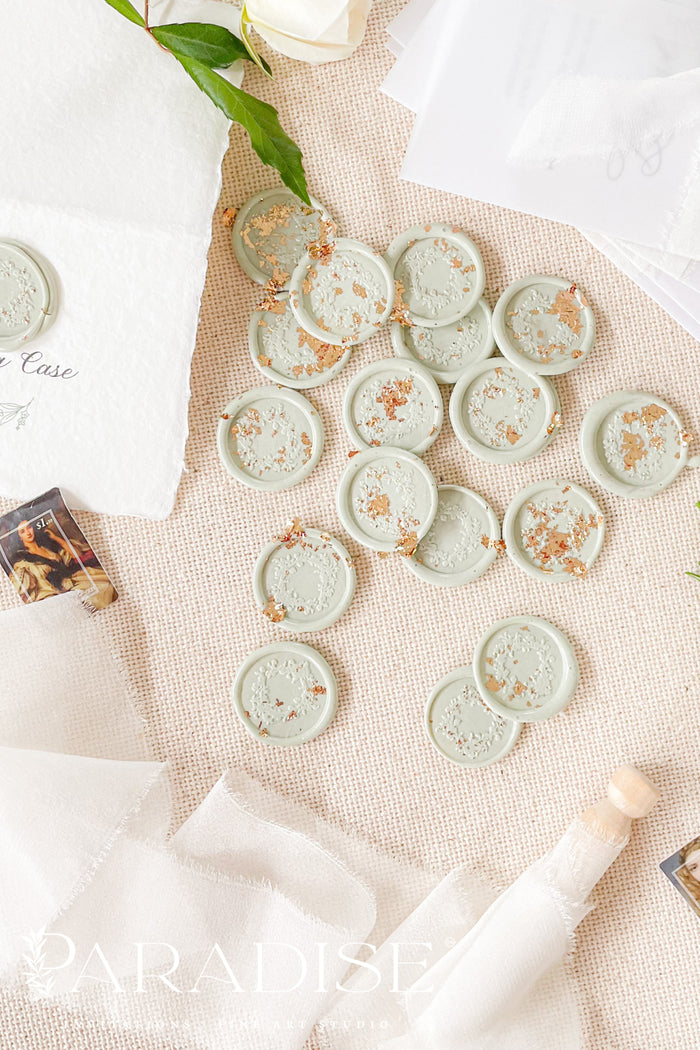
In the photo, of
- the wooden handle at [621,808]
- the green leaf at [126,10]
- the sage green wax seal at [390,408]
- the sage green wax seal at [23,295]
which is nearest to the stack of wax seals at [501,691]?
the wooden handle at [621,808]

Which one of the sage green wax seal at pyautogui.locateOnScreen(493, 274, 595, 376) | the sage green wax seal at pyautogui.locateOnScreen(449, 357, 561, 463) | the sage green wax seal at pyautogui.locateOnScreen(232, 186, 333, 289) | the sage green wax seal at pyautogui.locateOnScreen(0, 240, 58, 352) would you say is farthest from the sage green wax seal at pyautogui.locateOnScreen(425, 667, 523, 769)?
the sage green wax seal at pyautogui.locateOnScreen(0, 240, 58, 352)

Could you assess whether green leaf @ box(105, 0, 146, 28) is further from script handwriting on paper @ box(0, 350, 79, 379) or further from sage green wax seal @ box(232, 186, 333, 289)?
script handwriting on paper @ box(0, 350, 79, 379)

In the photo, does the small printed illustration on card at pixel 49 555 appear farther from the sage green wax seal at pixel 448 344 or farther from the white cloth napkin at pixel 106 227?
the sage green wax seal at pixel 448 344

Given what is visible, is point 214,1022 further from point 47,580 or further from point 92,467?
point 92,467

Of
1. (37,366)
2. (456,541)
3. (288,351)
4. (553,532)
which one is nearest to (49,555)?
(37,366)

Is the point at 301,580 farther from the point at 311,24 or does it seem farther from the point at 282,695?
the point at 311,24

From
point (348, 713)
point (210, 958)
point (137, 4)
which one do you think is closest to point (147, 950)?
point (210, 958)
